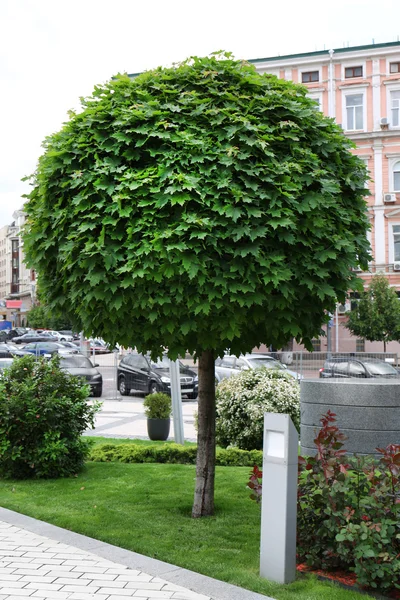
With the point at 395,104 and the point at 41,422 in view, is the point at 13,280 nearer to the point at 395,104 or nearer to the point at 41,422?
the point at 395,104

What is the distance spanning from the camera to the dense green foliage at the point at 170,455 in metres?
10.5

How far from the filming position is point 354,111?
4375cm

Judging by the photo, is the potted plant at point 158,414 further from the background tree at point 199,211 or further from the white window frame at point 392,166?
the white window frame at point 392,166

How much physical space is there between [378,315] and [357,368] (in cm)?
1688

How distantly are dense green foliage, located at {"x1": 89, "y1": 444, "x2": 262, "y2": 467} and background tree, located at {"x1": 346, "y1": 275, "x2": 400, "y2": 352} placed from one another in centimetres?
2713

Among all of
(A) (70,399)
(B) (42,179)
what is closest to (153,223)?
(B) (42,179)

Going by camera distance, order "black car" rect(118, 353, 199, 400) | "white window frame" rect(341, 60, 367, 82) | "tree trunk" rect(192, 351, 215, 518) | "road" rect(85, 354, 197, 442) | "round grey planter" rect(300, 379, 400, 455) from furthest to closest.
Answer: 1. "white window frame" rect(341, 60, 367, 82)
2. "black car" rect(118, 353, 199, 400)
3. "road" rect(85, 354, 197, 442)
4. "round grey planter" rect(300, 379, 400, 455)
5. "tree trunk" rect(192, 351, 215, 518)

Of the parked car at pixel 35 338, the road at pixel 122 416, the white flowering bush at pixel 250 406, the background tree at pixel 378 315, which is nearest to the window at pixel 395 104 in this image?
the background tree at pixel 378 315

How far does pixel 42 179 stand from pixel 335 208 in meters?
2.65

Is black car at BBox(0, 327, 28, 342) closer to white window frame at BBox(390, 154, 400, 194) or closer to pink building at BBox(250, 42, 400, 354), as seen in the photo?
pink building at BBox(250, 42, 400, 354)

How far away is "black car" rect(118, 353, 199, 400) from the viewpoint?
23.7m

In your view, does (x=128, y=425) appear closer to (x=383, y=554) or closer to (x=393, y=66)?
(x=383, y=554)

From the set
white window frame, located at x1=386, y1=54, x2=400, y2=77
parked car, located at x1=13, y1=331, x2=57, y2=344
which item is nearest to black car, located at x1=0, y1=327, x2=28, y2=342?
parked car, located at x1=13, y1=331, x2=57, y2=344

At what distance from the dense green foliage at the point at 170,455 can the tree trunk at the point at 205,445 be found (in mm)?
3404
